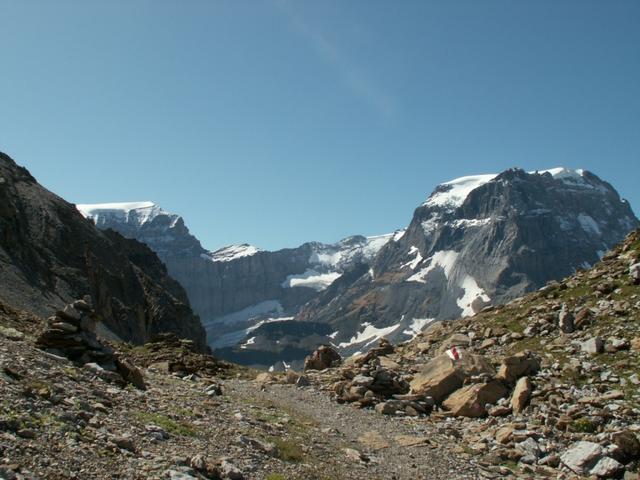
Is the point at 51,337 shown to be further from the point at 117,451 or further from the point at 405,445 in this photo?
the point at 405,445

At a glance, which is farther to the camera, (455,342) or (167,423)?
(455,342)

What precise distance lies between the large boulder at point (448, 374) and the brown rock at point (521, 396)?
2896 mm

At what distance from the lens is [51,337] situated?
23.3 metres

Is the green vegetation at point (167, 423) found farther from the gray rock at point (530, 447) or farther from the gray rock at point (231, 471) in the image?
the gray rock at point (530, 447)

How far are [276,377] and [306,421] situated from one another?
17.5 meters

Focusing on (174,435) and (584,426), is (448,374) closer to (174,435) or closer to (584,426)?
(584,426)

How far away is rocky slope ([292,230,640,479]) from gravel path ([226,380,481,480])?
932 mm

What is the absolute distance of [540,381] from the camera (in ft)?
86.4

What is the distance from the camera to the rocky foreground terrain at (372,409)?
1392cm

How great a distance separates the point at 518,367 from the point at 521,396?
297 centimetres

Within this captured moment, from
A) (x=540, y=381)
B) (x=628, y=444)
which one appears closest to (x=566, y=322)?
(x=540, y=381)

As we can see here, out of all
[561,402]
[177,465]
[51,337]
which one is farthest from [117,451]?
[561,402]

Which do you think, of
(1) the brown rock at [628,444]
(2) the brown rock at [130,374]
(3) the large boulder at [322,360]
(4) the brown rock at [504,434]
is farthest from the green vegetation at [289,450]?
(3) the large boulder at [322,360]

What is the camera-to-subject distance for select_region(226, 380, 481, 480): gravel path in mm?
18567
